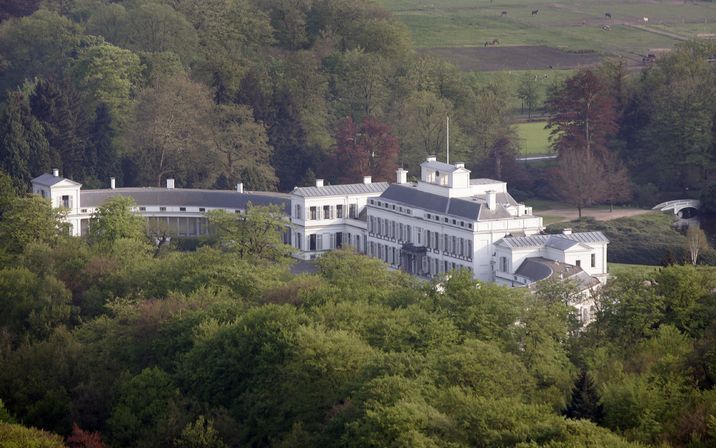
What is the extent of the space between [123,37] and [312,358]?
65744 mm

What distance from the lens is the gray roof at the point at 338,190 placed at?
88875mm

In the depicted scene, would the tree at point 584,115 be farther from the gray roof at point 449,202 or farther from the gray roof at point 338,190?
the gray roof at point 449,202

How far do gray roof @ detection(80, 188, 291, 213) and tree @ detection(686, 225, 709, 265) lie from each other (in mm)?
18626

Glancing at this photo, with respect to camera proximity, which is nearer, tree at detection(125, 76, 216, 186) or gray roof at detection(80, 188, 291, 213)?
gray roof at detection(80, 188, 291, 213)

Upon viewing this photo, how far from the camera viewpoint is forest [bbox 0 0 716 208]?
101m

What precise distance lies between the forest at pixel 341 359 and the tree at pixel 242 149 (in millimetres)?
23782

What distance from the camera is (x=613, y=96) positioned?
109750mm

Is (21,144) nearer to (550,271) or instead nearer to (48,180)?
(48,180)

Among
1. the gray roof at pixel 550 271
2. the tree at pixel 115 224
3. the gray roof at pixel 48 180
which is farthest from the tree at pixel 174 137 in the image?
the gray roof at pixel 550 271

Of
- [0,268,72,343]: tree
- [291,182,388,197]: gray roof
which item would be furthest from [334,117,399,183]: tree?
[0,268,72,343]: tree

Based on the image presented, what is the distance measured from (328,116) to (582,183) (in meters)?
17.8

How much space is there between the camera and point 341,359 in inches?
2339

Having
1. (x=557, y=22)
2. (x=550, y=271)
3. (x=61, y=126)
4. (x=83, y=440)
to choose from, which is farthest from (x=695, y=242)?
(x=557, y=22)

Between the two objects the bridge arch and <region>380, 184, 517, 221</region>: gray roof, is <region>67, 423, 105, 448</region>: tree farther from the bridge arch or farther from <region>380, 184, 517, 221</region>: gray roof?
the bridge arch
